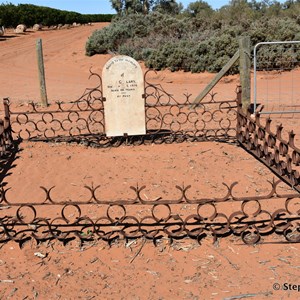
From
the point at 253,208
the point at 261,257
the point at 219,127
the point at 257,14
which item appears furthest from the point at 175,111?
the point at 257,14

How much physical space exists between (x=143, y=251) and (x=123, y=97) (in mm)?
2952

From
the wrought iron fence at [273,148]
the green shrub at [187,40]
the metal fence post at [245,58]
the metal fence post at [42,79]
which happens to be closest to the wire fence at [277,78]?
the green shrub at [187,40]

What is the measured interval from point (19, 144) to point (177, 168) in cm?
249

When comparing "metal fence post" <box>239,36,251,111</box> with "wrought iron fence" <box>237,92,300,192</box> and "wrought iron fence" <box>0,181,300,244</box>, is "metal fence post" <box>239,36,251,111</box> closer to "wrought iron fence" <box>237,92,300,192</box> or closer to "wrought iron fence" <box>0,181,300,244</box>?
"wrought iron fence" <box>237,92,300,192</box>

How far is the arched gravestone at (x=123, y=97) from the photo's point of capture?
616 centimetres

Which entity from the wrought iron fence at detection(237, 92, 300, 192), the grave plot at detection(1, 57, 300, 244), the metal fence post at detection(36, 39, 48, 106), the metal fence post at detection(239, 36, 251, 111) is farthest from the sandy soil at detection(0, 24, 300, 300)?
the metal fence post at detection(36, 39, 48, 106)

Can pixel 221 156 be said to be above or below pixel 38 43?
below

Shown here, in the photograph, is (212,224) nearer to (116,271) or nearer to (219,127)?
(116,271)

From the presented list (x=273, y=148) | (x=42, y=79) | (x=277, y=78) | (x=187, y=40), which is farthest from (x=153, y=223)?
(x=187, y=40)

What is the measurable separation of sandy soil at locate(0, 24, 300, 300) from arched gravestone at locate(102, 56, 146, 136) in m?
0.32

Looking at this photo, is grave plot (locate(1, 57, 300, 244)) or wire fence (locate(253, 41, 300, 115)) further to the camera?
wire fence (locate(253, 41, 300, 115))

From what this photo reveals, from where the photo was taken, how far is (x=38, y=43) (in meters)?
9.66

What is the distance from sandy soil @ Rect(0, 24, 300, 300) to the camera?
129 inches

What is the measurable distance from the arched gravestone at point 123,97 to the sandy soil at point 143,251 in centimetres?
32
